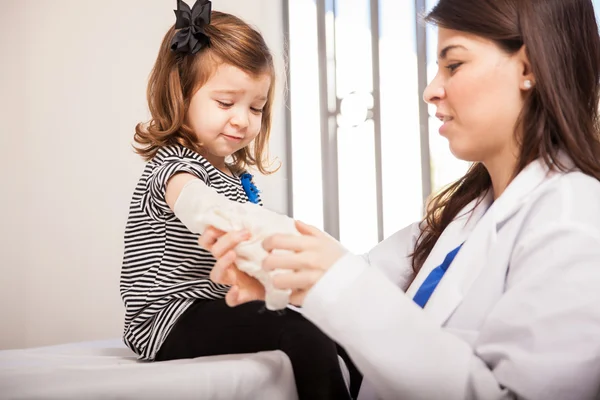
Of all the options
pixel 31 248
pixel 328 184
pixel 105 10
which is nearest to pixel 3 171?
pixel 31 248

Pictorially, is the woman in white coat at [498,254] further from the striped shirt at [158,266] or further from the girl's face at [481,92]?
the striped shirt at [158,266]

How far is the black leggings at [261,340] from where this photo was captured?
103 centimetres

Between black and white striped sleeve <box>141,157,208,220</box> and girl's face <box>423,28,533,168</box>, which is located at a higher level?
girl's face <box>423,28,533,168</box>

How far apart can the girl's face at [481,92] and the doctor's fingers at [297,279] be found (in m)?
0.44

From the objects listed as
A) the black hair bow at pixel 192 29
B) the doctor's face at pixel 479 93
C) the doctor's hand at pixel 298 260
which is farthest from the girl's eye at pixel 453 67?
the black hair bow at pixel 192 29


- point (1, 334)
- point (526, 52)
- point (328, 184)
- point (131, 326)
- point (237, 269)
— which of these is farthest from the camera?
point (328, 184)

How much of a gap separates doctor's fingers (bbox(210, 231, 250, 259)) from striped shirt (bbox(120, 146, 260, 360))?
0.38 meters

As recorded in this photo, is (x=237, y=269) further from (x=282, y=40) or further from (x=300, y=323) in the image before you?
(x=282, y=40)

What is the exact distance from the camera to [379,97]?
354 cm

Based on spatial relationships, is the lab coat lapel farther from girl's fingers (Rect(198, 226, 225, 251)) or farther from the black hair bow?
the black hair bow

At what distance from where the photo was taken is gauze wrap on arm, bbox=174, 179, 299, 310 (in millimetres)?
819

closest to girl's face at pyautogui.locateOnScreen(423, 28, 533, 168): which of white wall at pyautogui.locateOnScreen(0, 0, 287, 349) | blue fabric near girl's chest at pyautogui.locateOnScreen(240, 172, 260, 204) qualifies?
blue fabric near girl's chest at pyautogui.locateOnScreen(240, 172, 260, 204)

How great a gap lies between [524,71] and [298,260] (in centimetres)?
54

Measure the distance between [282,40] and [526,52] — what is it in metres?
3.15
